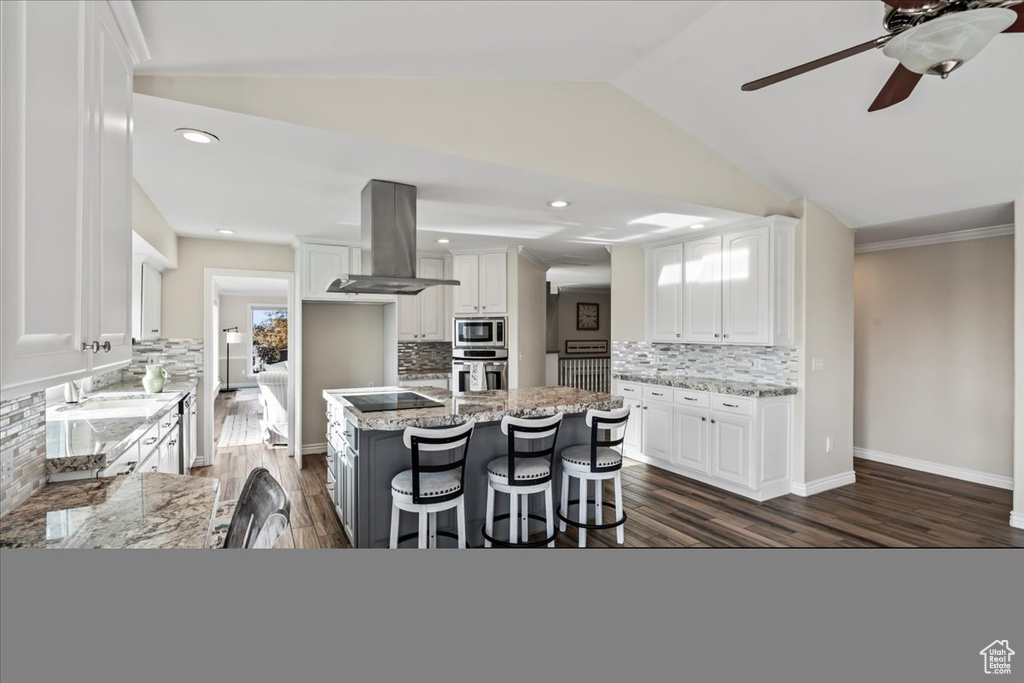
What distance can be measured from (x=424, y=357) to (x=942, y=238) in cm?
517

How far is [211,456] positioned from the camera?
457 centimetres

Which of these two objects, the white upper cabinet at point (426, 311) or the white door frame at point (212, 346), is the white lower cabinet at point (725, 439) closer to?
the white upper cabinet at point (426, 311)

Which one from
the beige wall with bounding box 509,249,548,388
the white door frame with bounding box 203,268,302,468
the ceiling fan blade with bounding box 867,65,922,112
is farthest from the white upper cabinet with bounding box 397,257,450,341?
the ceiling fan blade with bounding box 867,65,922,112

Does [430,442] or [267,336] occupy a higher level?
[267,336]

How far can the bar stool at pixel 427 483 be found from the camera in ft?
7.33

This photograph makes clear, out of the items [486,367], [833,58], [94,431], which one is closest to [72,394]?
[94,431]

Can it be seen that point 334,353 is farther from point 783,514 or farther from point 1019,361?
point 1019,361

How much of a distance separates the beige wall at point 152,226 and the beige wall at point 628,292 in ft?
12.9

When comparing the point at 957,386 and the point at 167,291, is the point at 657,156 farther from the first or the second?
the point at 167,291

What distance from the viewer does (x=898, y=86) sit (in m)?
2.03

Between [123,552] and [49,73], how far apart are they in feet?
2.94

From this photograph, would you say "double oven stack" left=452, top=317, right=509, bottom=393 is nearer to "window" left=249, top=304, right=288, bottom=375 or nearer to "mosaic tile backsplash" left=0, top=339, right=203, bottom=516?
"mosaic tile backsplash" left=0, top=339, right=203, bottom=516

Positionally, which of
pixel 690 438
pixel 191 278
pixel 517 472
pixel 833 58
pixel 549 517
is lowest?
pixel 549 517

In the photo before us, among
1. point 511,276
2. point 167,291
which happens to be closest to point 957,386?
point 511,276
